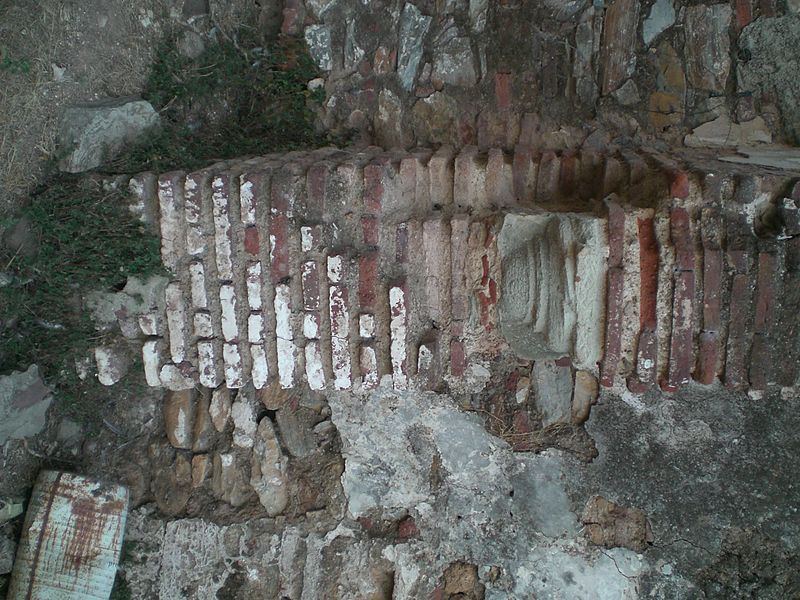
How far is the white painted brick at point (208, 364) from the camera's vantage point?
335 cm

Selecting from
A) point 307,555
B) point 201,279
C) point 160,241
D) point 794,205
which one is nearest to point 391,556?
point 307,555

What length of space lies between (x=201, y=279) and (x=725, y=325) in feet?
7.73

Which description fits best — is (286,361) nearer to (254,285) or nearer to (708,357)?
(254,285)

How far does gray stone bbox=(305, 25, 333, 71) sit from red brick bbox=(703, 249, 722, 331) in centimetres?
247

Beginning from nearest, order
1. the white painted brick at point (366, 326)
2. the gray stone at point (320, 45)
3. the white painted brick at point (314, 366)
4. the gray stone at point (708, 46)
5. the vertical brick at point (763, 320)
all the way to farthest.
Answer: the vertical brick at point (763, 320) < the white painted brick at point (366, 326) < the white painted brick at point (314, 366) < the gray stone at point (708, 46) < the gray stone at point (320, 45)

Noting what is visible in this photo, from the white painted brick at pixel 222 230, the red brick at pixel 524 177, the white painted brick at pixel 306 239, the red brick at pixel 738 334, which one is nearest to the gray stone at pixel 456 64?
the red brick at pixel 524 177

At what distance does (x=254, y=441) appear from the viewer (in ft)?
12.3

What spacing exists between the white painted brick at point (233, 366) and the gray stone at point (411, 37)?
1919 millimetres

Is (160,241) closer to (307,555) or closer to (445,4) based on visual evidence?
(307,555)

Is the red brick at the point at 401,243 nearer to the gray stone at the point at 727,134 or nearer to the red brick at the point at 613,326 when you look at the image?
the red brick at the point at 613,326

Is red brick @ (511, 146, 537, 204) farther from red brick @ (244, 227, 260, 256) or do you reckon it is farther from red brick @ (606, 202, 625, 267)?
red brick @ (244, 227, 260, 256)

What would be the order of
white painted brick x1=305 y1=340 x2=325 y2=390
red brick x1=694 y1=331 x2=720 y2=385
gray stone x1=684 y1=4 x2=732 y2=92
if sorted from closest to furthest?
red brick x1=694 y1=331 x2=720 y2=385 → white painted brick x1=305 y1=340 x2=325 y2=390 → gray stone x1=684 y1=4 x2=732 y2=92

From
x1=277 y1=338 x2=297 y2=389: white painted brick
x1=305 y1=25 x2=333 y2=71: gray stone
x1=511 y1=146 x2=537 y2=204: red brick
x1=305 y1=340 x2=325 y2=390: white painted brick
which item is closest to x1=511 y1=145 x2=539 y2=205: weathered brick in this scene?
x1=511 y1=146 x2=537 y2=204: red brick

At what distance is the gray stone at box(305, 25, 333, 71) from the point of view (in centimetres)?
396
